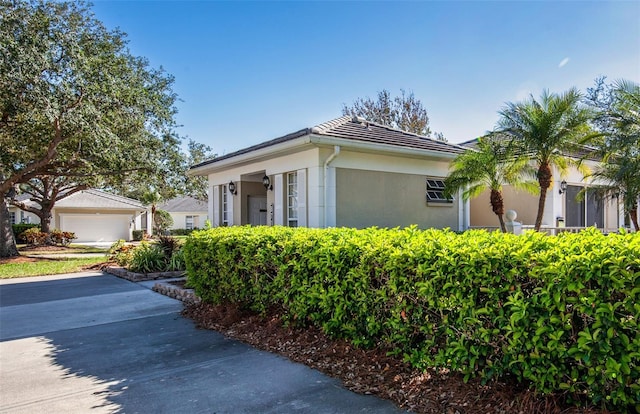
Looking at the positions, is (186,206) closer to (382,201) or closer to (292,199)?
(292,199)

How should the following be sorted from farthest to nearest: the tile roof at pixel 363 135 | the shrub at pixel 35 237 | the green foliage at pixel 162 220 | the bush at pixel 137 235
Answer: the green foliage at pixel 162 220, the bush at pixel 137 235, the shrub at pixel 35 237, the tile roof at pixel 363 135

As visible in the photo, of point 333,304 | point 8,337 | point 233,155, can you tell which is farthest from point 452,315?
point 233,155

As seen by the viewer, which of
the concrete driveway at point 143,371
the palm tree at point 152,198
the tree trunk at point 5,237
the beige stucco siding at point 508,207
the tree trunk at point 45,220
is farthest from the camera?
the palm tree at point 152,198

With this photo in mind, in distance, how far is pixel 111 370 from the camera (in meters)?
4.81

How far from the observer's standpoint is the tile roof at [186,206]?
50.8 meters

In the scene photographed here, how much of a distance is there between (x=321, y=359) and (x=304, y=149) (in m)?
6.29

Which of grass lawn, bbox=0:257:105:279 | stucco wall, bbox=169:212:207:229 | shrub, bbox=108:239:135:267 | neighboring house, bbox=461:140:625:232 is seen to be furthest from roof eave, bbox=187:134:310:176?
stucco wall, bbox=169:212:207:229

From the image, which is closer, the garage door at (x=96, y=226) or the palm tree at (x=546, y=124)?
the palm tree at (x=546, y=124)

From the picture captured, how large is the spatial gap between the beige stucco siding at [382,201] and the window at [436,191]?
18 cm

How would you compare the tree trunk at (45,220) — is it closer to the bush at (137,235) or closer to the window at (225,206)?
the bush at (137,235)

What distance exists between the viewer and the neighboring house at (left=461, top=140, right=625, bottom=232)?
515 inches

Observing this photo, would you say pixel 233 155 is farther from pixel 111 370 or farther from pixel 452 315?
pixel 452 315

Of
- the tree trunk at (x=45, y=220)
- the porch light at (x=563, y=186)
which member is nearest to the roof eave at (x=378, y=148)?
the porch light at (x=563, y=186)

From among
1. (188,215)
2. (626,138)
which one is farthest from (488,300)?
(188,215)
